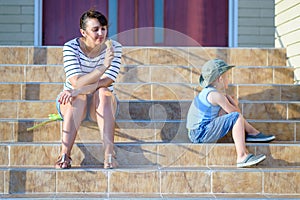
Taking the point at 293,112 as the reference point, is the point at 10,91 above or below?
above

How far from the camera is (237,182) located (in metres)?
2.84

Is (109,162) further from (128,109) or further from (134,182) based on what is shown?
(128,109)

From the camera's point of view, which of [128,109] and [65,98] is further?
[128,109]

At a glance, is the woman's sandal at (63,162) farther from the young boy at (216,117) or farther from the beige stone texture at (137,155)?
the young boy at (216,117)

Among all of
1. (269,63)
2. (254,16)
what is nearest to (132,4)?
(254,16)

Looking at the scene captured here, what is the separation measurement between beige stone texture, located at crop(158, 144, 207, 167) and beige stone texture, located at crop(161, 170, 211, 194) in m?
0.23

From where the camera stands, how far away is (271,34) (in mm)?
5551

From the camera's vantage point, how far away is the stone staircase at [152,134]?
9.29 feet

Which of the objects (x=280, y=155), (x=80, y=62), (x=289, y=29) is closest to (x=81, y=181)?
(x=80, y=62)

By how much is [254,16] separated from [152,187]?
3290 mm

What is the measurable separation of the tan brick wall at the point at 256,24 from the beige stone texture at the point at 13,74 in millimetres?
2534

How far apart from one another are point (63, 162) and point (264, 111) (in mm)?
1682

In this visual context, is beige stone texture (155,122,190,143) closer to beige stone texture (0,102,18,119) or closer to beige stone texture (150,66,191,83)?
beige stone texture (150,66,191,83)

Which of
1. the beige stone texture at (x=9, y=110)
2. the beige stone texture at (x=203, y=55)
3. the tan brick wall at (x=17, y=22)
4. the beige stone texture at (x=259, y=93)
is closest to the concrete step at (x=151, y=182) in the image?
the beige stone texture at (x=9, y=110)
